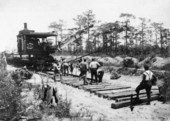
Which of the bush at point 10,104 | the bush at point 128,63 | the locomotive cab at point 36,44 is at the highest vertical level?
the locomotive cab at point 36,44

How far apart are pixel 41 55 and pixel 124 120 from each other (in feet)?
45.1

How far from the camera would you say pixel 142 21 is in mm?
47875

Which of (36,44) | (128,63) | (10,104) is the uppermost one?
(36,44)

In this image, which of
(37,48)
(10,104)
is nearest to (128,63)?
(37,48)

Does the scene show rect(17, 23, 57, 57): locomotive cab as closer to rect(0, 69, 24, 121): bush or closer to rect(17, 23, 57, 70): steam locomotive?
rect(17, 23, 57, 70): steam locomotive

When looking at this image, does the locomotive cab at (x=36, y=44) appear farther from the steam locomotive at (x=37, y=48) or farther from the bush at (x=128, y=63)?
the bush at (x=128, y=63)

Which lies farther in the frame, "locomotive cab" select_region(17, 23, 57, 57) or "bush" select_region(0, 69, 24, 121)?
"locomotive cab" select_region(17, 23, 57, 57)

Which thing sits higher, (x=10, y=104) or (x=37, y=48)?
(x=37, y=48)

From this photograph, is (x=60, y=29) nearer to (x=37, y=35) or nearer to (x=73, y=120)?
(x=37, y=35)

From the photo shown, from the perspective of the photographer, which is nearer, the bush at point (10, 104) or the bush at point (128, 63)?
the bush at point (10, 104)

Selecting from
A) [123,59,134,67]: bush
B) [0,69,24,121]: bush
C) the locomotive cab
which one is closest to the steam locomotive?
the locomotive cab

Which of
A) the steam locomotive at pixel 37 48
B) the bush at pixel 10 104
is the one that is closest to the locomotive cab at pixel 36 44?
the steam locomotive at pixel 37 48

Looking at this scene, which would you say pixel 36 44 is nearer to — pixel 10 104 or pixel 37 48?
pixel 37 48

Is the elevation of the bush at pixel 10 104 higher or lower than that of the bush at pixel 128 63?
lower
